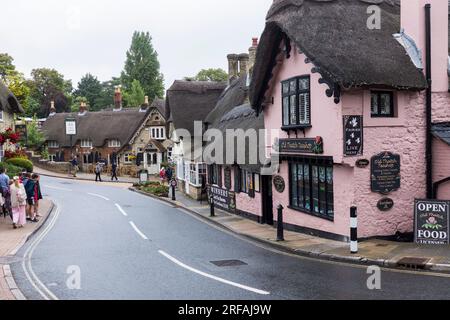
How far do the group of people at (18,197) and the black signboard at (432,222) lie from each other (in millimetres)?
13447

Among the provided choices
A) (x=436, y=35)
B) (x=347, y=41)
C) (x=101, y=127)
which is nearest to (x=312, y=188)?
(x=347, y=41)

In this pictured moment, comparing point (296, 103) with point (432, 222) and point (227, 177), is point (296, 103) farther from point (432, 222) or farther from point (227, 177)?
point (227, 177)

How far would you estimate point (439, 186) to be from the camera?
15.2 m

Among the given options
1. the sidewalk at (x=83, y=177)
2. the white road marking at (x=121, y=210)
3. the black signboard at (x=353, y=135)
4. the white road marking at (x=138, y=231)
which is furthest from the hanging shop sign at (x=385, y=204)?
the sidewalk at (x=83, y=177)

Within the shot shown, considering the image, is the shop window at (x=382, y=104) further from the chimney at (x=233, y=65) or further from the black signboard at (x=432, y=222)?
the chimney at (x=233, y=65)

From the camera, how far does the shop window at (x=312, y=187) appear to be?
15859 mm

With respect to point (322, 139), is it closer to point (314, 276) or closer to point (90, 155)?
point (314, 276)

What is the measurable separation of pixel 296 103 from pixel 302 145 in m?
1.55

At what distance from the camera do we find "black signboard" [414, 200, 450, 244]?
1348 cm

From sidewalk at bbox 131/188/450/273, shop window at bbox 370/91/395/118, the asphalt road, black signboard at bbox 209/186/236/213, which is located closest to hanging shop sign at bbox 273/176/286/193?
sidewalk at bbox 131/188/450/273

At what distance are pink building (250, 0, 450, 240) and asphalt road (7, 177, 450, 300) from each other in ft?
9.78

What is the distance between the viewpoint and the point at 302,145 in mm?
16797

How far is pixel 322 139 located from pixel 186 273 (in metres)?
6.39
